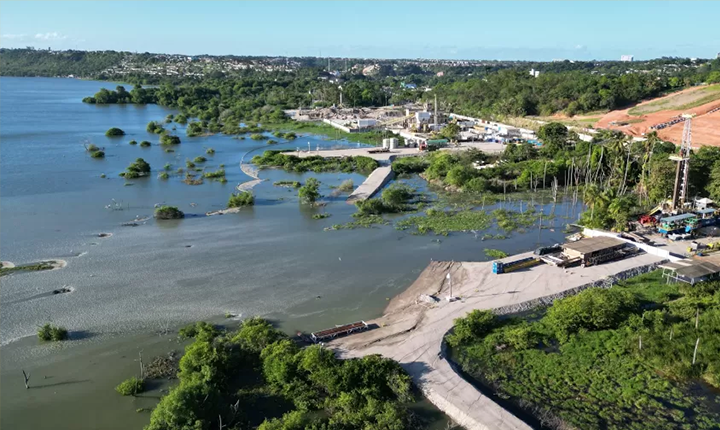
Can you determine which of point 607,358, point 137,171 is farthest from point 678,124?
point 137,171

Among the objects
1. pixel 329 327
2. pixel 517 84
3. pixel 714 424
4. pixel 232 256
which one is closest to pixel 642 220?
pixel 714 424

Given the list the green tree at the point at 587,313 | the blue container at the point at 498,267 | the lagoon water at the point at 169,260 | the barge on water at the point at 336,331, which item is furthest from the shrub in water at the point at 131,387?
the blue container at the point at 498,267

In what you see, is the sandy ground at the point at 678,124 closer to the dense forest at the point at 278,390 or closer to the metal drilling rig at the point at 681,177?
the metal drilling rig at the point at 681,177

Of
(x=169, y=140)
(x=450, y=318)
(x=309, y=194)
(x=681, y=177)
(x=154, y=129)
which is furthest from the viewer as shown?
(x=154, y=129)

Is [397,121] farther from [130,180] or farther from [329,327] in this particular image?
[329,327]

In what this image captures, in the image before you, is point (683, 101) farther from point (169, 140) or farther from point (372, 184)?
point (169, 140)

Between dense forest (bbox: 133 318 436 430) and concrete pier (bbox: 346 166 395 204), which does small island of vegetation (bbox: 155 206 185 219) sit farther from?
dense forest (bbox: 133 318 436 430)

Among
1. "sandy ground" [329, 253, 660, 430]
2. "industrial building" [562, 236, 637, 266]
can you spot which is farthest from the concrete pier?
"industrial building" [562, 236, 637, 266]
